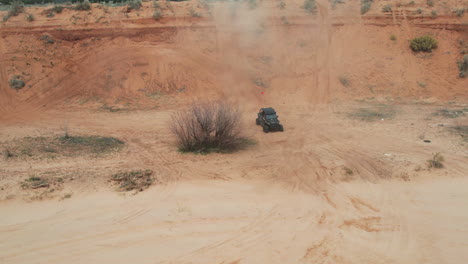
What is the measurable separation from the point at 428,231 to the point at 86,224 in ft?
36.8

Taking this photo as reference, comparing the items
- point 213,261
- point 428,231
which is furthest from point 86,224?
point 428,231

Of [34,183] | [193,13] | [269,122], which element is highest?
[193,13]

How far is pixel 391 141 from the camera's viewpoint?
2073 centimetres

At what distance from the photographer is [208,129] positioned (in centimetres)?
1895

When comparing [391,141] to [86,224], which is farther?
[391,141]

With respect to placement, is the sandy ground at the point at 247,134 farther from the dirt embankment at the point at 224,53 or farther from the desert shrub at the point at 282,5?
the desert shrub at the point at 282,5

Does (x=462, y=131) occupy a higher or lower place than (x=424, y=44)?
lower

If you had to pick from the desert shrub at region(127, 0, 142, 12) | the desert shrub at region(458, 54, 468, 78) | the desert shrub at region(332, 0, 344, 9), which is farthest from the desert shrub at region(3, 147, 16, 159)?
the desert shrub at region(458, 54, 468, 78)

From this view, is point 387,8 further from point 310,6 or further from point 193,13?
point 193,13

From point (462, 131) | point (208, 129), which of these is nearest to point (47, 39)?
point (208, 129)

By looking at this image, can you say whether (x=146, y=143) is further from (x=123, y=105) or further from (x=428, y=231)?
(x=428, y=231)

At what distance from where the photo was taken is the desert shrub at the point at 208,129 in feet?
62.0

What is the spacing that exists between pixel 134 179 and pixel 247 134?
8064 millimetres

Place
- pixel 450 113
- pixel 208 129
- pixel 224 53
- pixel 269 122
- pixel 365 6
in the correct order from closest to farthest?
pixel 208 129 < pixel 269 122 < pixel 450 113 < pixel 224 53 < pixel 365 6
